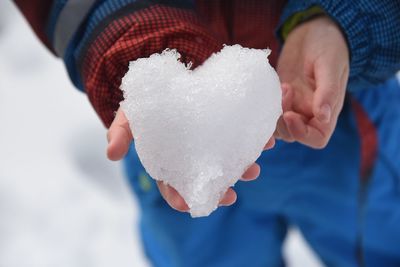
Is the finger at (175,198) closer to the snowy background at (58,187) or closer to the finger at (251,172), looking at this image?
the finger at (251,172)

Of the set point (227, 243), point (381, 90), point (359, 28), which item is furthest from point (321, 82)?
point (227, 243)

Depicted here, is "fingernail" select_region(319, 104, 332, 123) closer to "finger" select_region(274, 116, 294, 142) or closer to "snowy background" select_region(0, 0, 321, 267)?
"finger" select_region(274, 116, 294, 142)

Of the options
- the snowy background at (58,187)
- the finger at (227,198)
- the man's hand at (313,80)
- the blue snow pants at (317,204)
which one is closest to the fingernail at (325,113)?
the man's hand at (313,80)

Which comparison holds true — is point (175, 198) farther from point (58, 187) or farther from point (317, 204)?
point (58, 187)

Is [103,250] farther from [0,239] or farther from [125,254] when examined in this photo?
[0,239]

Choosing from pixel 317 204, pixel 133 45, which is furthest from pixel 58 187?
pixel 133 45

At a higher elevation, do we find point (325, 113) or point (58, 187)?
point (325, 113)
